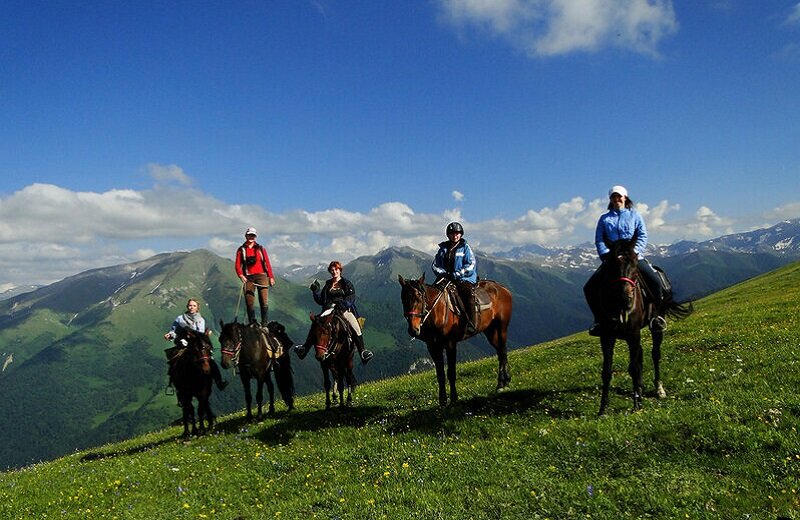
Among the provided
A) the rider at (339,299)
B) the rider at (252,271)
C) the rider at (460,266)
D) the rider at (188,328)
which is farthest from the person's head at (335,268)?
the rider at (188,328)

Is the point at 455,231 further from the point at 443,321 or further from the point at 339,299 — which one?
the point at 339,299

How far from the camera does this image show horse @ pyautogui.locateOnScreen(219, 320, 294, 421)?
17.2 m

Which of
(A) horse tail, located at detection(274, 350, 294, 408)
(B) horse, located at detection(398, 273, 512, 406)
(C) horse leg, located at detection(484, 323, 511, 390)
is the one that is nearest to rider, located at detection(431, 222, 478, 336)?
(B) horse, located at detection(398, 273, 512, 406)

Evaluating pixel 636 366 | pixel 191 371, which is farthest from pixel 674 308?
pixel 191 371

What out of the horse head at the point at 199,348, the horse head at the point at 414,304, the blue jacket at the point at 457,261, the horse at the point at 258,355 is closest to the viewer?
the horse head at the point at 414,304

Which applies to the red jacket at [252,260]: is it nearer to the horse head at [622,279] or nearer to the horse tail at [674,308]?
the horse head at [622,279]

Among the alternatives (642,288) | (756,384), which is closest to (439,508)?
(642,288)

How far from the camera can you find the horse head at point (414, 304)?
43.2 feet

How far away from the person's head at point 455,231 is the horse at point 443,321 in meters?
1.61

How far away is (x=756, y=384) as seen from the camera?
39.9 feet

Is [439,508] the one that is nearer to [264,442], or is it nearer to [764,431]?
[764,431]

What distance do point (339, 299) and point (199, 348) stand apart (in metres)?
5.64

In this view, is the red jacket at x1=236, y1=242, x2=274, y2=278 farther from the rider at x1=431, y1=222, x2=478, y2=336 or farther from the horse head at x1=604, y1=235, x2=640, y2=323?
the horse head at x1=604, y1=235, x2=640, y2=323

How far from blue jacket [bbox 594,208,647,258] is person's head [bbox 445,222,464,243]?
15.2ft
